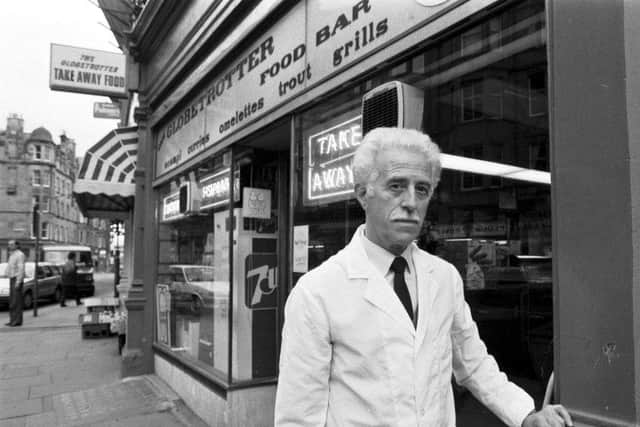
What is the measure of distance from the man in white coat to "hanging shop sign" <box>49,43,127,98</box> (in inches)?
322

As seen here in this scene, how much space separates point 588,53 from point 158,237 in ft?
23.7

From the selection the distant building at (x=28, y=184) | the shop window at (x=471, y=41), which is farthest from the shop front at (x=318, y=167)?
the distant building at (x=28, y=184)

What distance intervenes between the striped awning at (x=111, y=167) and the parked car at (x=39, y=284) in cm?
1123

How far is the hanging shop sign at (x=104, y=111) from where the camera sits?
45.0ft

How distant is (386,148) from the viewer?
1.71 m

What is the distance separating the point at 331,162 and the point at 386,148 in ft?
6.95

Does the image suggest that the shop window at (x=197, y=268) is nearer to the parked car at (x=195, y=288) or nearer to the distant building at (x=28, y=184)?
the parked car at (x=195, y=288)

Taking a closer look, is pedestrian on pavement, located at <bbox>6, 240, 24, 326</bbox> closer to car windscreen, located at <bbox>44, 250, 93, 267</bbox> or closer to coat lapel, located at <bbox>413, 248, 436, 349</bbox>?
coat lapel, located at <bbox>413, 248, 436, 349</bbox>

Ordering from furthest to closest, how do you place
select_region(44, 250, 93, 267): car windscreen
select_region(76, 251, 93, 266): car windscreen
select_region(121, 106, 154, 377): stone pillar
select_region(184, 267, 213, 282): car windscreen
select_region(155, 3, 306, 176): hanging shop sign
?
select_region(44, 250, 93, 267): car windscreen → select_region(76, 251, 93, 266): car windscreen → select_region(121, 106, 154, 377): stone pillar → select_region(184, 267, 213, 282): car windscreen → select_region(155, 3, 306, 176): hanging shop sign

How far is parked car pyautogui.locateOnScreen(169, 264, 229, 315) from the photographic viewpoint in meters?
5.84

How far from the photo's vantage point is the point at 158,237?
8.19 metres

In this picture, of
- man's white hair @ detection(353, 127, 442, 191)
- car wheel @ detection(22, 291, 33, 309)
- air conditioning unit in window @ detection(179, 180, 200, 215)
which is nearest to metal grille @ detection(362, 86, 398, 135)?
man's white hair @ detection(353, 127, 442, 191)

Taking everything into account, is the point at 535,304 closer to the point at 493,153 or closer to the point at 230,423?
the point at 493,153

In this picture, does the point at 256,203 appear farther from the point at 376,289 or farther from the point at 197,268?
the point at 376,289
